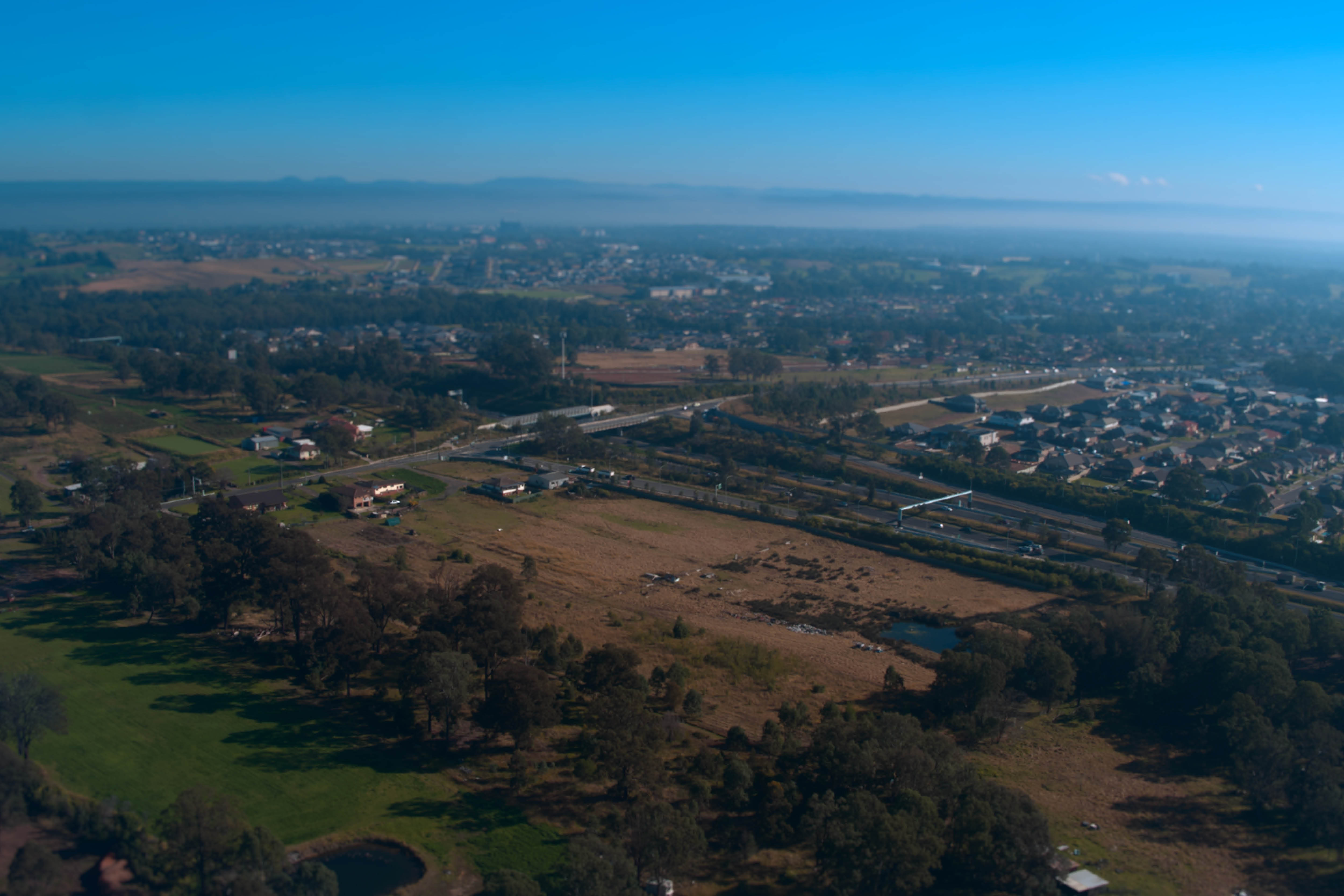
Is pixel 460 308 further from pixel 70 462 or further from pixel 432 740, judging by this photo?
pixel 432 740

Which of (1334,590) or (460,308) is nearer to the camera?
(1334,590)

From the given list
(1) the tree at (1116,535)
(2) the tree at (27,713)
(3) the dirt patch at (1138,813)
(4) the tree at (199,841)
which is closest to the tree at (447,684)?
(4) the tree at (199,841)

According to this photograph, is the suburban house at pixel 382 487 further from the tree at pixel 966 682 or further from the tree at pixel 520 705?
the tree at pixel 966 682

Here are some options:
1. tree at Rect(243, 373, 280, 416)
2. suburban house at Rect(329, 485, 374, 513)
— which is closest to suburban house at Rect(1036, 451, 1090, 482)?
suburban house at Rect(329, 485, 374, 513)

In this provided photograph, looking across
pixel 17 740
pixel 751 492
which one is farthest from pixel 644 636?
pixel 751 492

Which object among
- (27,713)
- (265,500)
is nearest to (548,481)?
(265,500)

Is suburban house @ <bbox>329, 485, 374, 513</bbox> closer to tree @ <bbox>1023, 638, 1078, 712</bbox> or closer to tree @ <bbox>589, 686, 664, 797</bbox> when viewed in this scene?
tree @ <bbox>589, 686, 664, 797</bbox>
